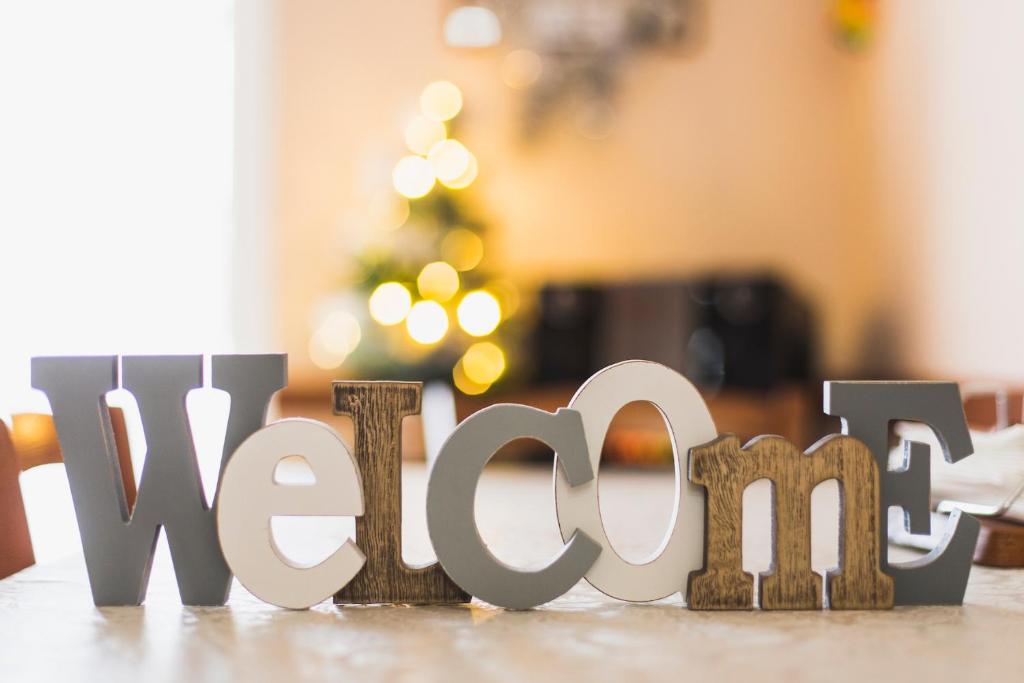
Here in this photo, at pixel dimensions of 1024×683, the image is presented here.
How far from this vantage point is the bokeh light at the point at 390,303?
312 centimetres

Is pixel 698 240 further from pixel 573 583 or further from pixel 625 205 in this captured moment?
pixel 573 583

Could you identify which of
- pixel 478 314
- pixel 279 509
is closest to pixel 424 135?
pixel 478 314

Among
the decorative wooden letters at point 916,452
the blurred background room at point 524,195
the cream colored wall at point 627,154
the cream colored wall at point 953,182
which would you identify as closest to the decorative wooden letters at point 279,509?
→ the decorative wooden letters at point 916,452

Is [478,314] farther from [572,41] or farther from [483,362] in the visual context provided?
[572,41]

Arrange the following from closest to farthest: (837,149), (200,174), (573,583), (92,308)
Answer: (573,583), (92,308), (200,174), (837,149)

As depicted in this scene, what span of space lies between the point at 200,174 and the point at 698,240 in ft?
6.91

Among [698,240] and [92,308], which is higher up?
[698,240]

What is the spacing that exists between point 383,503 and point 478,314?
7.56 feet

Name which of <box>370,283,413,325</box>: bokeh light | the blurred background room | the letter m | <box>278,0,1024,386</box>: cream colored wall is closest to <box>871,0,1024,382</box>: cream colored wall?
the blurred background room

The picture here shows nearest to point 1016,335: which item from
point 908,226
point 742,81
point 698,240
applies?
point 908,226

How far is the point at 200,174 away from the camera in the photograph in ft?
10.5

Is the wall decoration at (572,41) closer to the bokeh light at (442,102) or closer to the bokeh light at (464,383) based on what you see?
the bokeh light at (442,102)

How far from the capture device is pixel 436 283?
3.14m

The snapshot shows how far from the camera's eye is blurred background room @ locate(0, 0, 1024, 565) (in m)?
2.60
